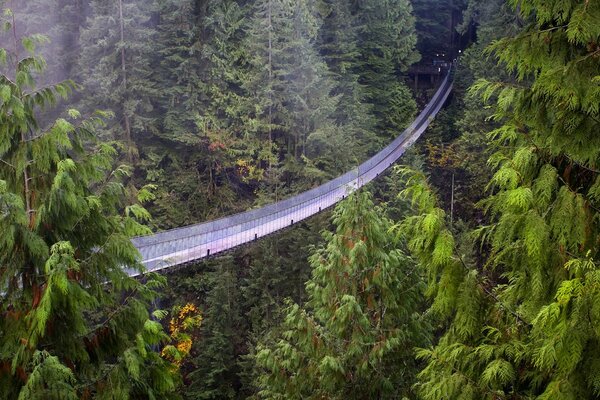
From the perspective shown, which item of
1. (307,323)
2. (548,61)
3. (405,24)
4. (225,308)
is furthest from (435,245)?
(405,24)

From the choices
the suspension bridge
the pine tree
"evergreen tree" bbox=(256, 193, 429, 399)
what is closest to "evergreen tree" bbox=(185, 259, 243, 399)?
the suspension bridge

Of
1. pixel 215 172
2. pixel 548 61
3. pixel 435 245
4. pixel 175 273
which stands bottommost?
pixel 175 273

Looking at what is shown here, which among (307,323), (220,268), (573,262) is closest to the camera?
(573,262)

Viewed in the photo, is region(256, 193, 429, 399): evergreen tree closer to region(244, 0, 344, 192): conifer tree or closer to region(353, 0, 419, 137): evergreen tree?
region(244, 0, 344, 192): conifer tree

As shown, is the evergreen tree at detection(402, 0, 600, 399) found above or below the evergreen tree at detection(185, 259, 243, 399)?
above

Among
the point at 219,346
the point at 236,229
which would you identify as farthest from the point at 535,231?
the point at 219,346

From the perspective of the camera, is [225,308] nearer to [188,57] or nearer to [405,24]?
[188,57]
